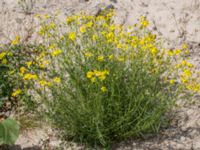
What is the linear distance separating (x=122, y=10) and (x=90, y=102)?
226 centimetres

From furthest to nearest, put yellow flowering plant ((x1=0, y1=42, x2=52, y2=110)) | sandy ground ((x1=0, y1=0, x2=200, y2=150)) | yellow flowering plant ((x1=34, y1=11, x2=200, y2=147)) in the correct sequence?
sandy ground ((x1=0, y1=0, x2=200, y2=150)) → yellow flowering plant ((x1=0, y1=42, x2=52, y2=110)) → yellow flowering plant ((x1=34, y1=11, x2=200, y2=147))

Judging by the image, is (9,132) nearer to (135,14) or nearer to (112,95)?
(112,95)

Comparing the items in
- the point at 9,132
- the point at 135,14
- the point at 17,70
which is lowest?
the point at 9,132

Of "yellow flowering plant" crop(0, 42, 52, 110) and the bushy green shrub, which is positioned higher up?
"yellow flowering plant" crop(0, 42, 52, 110)

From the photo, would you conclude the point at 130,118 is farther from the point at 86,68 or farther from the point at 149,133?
the point at 86,68

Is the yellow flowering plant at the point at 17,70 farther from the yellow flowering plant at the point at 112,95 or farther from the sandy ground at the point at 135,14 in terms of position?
the sandy ground at the point at 135,14

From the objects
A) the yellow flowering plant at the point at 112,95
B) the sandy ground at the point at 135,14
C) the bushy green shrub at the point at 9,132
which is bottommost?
the bushy green shrub at the point at 9,132

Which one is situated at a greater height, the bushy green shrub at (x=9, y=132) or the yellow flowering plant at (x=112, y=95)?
the yellow flowering plant at (x=112, y=95)

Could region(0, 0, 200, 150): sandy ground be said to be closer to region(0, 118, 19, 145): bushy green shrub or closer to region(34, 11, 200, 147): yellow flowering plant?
region(34, 11, 200, 147): yellow flowering plant

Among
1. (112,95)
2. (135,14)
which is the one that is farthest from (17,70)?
(135,14)

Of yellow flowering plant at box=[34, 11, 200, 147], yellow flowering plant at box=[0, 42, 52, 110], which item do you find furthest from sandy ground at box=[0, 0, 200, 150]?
yellow flowering plant at box=[34, 11, 200, 147]

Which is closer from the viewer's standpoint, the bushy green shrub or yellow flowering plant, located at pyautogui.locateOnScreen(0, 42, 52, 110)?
the bushy green shrub

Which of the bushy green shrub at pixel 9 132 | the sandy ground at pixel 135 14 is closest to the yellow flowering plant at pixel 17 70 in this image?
the bushy green shrub at pixel 9 132

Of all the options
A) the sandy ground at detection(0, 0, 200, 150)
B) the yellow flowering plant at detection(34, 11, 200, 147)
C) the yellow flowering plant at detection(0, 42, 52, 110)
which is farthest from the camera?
the sandy ground at detection(0, 0, 200, 150)
